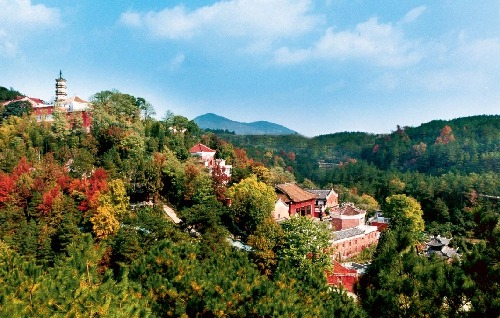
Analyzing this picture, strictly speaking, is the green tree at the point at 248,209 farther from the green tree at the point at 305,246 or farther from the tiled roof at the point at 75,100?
the tiled roof at the point at 75,100

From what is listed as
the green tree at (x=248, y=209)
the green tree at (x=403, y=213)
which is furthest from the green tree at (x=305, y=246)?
the green tree at (x=403, y=213)

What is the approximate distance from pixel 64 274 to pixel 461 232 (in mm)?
41091

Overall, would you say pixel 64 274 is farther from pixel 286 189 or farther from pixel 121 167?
pixel 286 189

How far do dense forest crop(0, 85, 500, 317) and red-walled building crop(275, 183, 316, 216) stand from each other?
128 centimetres

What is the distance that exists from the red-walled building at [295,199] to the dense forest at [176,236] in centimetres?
128

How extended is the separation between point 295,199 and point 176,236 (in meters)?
13.9

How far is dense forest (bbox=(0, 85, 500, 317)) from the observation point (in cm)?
1100

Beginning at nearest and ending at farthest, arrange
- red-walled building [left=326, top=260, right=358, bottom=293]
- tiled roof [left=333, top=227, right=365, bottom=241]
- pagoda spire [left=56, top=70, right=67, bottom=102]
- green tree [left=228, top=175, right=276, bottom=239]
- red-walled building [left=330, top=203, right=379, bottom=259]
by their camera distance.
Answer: red-walled building [left=326, top=260, right=358, bottom=293]
green tree [left=228, top=175, right=276, bottom=239]
red-walled building [left=330, top=203, right=379, bottom=259]
tiled roof [left=333, top=227, right=365, bottom=241]
pagoda spire [left=56, top=70, right=67, bottom=102]

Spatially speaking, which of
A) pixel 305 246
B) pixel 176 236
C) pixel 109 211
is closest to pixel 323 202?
pixel 305 246

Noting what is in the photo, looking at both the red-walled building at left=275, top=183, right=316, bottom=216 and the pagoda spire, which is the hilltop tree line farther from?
the pagoda spire

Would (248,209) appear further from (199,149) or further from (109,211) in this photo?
(199,149)

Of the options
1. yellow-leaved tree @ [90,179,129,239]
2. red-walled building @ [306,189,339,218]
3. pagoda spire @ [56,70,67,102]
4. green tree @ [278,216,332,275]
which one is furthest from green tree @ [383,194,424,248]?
pagoda spire @ [56,70,67,102]

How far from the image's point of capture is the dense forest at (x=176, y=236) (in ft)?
36.1

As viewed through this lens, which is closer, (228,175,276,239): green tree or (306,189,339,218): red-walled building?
(228,175,276,239): green tree
